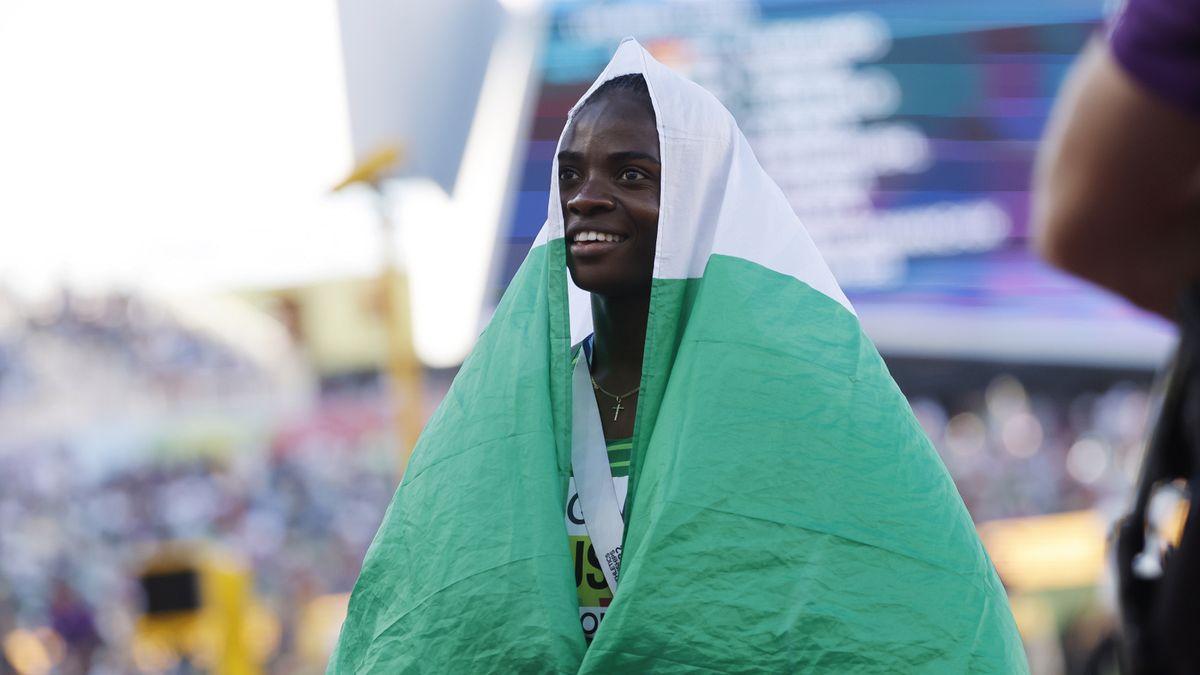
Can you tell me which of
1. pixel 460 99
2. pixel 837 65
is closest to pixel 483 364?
pixel 460 99

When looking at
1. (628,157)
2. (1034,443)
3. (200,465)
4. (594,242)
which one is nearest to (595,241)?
(594,242)

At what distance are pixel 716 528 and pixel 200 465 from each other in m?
23.0

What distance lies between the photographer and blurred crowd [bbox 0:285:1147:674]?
56.2 feet

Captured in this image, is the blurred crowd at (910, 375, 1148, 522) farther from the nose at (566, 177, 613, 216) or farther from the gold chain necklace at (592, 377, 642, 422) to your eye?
the nose at (566, 177, 613, 216)

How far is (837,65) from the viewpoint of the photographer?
2439cm

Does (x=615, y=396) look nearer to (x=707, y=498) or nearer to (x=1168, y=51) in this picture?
(x=707, y=498)

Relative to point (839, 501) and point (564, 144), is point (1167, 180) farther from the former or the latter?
point (564, 144)

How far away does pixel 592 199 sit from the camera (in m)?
2.55

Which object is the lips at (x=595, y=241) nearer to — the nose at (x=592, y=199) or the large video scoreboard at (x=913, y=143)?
the nose at (x=592, y=199)

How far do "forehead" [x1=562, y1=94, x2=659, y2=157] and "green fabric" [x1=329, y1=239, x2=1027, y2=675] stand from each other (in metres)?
0.26

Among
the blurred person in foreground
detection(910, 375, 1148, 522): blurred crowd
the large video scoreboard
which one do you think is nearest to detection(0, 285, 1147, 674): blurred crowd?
detection(910, 375, 1148, 522): blurred crowd

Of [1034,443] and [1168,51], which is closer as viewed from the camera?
[1168,51]

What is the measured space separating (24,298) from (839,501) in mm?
27320

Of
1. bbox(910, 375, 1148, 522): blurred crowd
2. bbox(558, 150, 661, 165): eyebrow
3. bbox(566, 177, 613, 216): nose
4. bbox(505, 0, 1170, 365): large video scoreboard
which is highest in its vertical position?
bbox(558, 150, 661, 165): eyebrow
